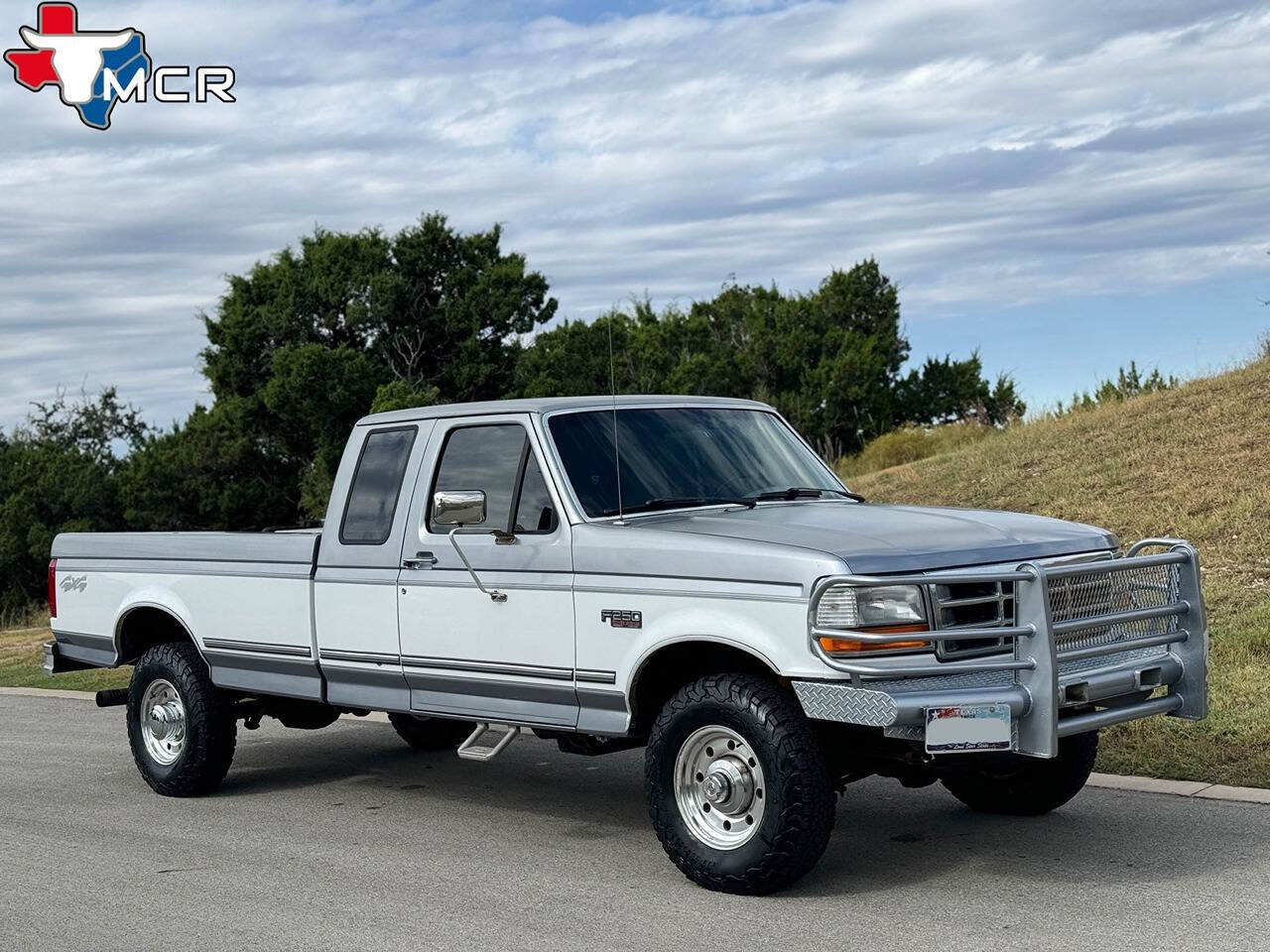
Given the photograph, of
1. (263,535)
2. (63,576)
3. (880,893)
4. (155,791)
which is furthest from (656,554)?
(63,576)

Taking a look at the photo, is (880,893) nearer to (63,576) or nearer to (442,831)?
(442,831)

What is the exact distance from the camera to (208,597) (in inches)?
360

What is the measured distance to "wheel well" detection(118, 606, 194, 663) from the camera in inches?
385

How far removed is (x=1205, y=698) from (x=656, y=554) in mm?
2573

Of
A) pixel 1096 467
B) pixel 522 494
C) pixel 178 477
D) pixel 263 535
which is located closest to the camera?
pixel 522 494

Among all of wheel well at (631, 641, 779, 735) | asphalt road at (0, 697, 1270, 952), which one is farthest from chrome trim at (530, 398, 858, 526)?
asphalt road at (0, 697, 1270, 952)

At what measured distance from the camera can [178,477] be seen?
1812 inches

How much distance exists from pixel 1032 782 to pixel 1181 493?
9609 mm

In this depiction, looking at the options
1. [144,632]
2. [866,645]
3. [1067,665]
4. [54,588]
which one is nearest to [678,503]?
[866,645]

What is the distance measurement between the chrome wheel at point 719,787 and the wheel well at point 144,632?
4.26 m

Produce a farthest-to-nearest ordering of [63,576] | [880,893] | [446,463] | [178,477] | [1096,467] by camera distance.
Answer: [178,477]
[1096,467]
[63,576]
[446,463]
[880,893]

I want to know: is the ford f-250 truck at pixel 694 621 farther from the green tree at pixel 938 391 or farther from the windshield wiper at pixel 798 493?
the green tree at pixel 938 391

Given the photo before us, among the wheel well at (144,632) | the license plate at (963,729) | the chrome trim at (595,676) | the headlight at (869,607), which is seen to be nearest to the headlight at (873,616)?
the headlight at (869,607)

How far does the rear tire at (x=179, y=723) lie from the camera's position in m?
9.18
